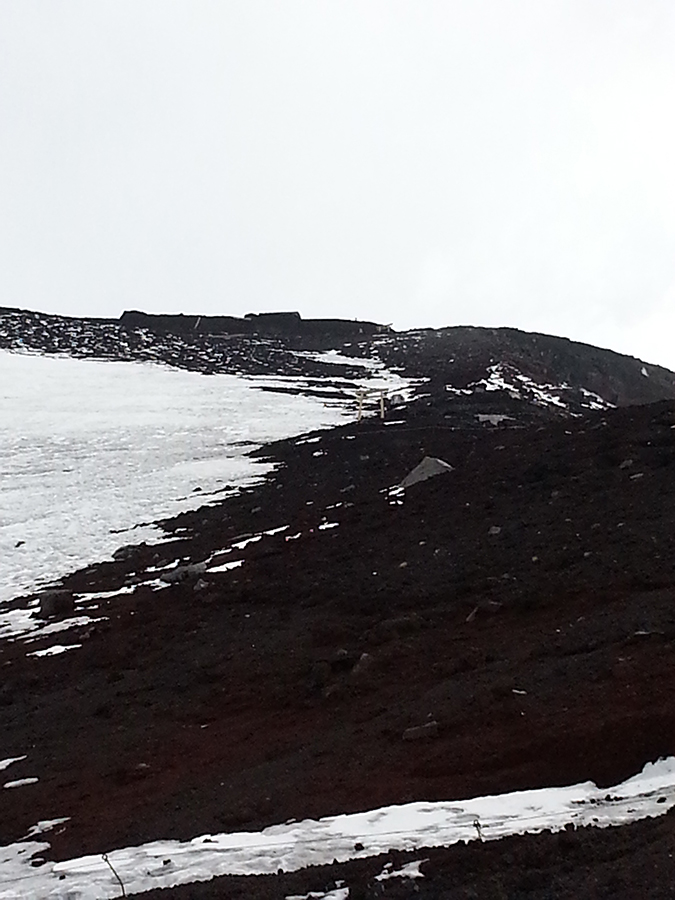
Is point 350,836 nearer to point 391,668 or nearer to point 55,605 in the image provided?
point 391,668

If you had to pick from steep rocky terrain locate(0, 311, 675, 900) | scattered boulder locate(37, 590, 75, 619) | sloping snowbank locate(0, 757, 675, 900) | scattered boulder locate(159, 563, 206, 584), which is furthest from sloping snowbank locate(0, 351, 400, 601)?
sloping snowbank locate(0, 757, 675, 900)

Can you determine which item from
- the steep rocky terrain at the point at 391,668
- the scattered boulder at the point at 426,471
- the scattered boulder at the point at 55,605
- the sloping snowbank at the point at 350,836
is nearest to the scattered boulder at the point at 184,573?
the steep rocky terrain at the point at 391,668

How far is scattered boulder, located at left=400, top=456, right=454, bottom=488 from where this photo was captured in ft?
61.9

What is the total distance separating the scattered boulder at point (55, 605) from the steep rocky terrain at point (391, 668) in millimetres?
595

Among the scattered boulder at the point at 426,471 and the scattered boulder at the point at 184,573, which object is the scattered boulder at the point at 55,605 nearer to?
the scattered boulder at the point at 184,573

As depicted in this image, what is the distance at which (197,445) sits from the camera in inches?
1175

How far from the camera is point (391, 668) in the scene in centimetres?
988

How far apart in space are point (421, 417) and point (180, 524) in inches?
457

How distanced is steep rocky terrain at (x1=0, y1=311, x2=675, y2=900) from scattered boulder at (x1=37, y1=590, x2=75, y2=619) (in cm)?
60

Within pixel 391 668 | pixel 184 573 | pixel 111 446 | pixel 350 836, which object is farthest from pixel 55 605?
pixel 111 446

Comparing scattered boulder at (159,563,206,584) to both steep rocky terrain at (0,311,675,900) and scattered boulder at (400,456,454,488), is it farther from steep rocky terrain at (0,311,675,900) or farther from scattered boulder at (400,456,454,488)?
scattered boulder at (400,456,454,488)

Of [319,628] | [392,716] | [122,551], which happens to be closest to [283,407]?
[122,551]

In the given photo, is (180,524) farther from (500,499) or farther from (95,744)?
(95,744)

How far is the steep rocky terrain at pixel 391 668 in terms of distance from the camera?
6719 millimetres
